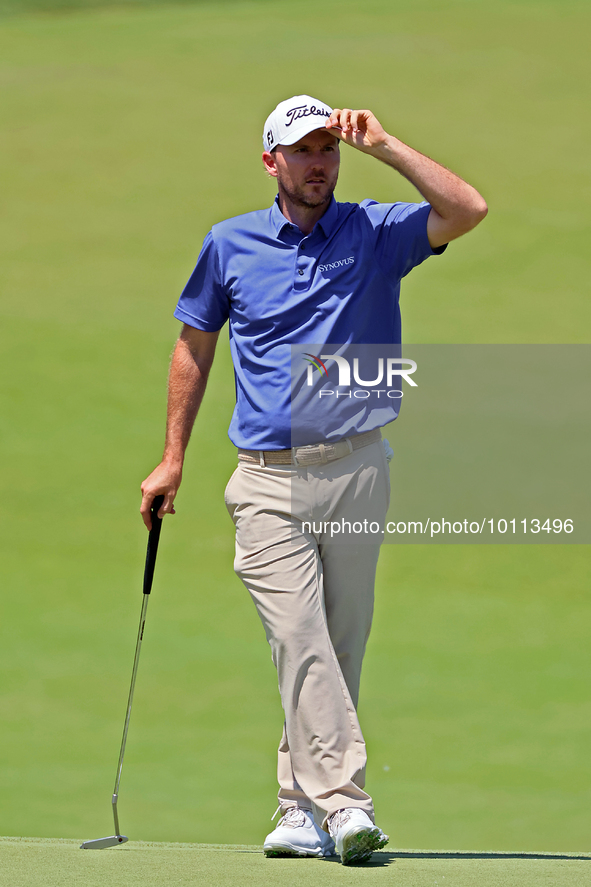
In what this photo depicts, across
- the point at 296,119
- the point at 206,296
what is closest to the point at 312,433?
the point at 206,296

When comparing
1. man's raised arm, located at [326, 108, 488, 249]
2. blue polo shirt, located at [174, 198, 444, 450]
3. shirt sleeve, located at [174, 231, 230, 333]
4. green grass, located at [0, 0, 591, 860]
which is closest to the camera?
man's raised arm, located at [326, 108, 488, 249]

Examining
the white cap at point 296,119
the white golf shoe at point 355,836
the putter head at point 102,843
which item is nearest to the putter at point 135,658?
the putter head at point 102,843

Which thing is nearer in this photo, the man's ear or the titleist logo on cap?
the titleist logo on cap

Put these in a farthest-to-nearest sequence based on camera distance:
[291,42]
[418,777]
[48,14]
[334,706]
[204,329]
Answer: [48,14] < [291,42] < [418,777] < [204,329] < [334,706]

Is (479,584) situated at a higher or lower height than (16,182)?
lower

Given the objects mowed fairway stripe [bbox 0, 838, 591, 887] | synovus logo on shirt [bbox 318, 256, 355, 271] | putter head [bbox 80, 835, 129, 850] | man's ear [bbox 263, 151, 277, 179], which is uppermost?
man's ear [bbox 263, 151, 277, 179]

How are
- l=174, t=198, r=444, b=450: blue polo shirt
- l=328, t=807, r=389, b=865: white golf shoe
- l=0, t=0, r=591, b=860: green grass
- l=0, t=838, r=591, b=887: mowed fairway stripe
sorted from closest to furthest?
l=0, t=838, r=591, b=887: mowed fairway stripe, l=328, t=807, r=389, b=865: white golf shoe, l=174, t=198, r=444, b=450: blue polo shirt, l=0, t=0, r=591, b=860: green grass

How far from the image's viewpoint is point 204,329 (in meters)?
3.24

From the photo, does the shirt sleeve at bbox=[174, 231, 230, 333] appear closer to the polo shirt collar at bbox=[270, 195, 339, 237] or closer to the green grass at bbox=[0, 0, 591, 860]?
the polo shirt collar at bbox=[270, 195, 339, 237]

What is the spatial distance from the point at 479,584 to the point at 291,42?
328 inches

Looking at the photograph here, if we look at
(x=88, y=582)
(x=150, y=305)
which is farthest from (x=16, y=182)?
(x=88, y=582)

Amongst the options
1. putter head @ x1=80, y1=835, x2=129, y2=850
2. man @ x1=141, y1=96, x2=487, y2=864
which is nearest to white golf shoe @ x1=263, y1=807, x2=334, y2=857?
man @ x1=141, y1=96, x2=487, y2=864

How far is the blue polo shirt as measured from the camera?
9.86ft

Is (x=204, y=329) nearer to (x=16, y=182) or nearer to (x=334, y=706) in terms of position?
(x=334, y=706)
